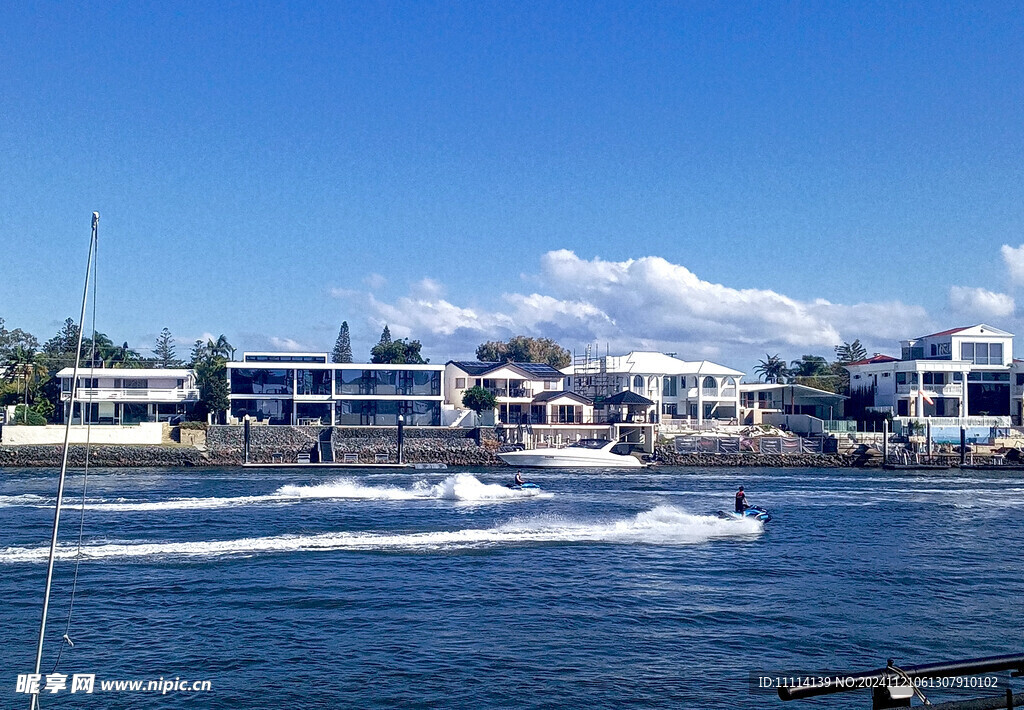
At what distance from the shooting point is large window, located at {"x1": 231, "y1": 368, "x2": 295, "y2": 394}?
79.9 m

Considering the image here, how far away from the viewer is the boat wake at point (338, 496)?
42938mm

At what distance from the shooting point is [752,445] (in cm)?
7919

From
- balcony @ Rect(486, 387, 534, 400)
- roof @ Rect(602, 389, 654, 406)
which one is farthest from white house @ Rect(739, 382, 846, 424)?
balcony @ Rect(486, 387, 534, 400)

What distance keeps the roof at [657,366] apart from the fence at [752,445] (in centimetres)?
1188

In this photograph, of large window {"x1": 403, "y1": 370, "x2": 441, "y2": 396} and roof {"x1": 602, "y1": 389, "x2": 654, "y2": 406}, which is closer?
large window {"x1": 403, "y1": 370, "x2": 441, "y2": 396}

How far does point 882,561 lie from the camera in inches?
1229

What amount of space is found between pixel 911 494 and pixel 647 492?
1541 centimetres

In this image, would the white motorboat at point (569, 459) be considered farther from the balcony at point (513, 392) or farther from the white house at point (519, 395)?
the balcony at point (513, 392)

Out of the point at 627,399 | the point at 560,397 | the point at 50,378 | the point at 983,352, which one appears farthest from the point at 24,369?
the point at 983,352

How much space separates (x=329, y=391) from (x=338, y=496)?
32.9 metres

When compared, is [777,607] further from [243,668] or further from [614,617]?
[243,668]

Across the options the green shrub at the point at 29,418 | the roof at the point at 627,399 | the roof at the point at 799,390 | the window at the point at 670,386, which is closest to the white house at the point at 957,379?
the roof at the point at 799,390

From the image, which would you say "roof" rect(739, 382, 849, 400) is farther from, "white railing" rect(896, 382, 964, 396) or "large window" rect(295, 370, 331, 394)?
"large window" rect(295, 370, 331, 394)

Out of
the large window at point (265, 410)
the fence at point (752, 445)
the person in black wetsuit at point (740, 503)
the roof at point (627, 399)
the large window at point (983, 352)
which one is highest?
the large window at point (983, 352)
